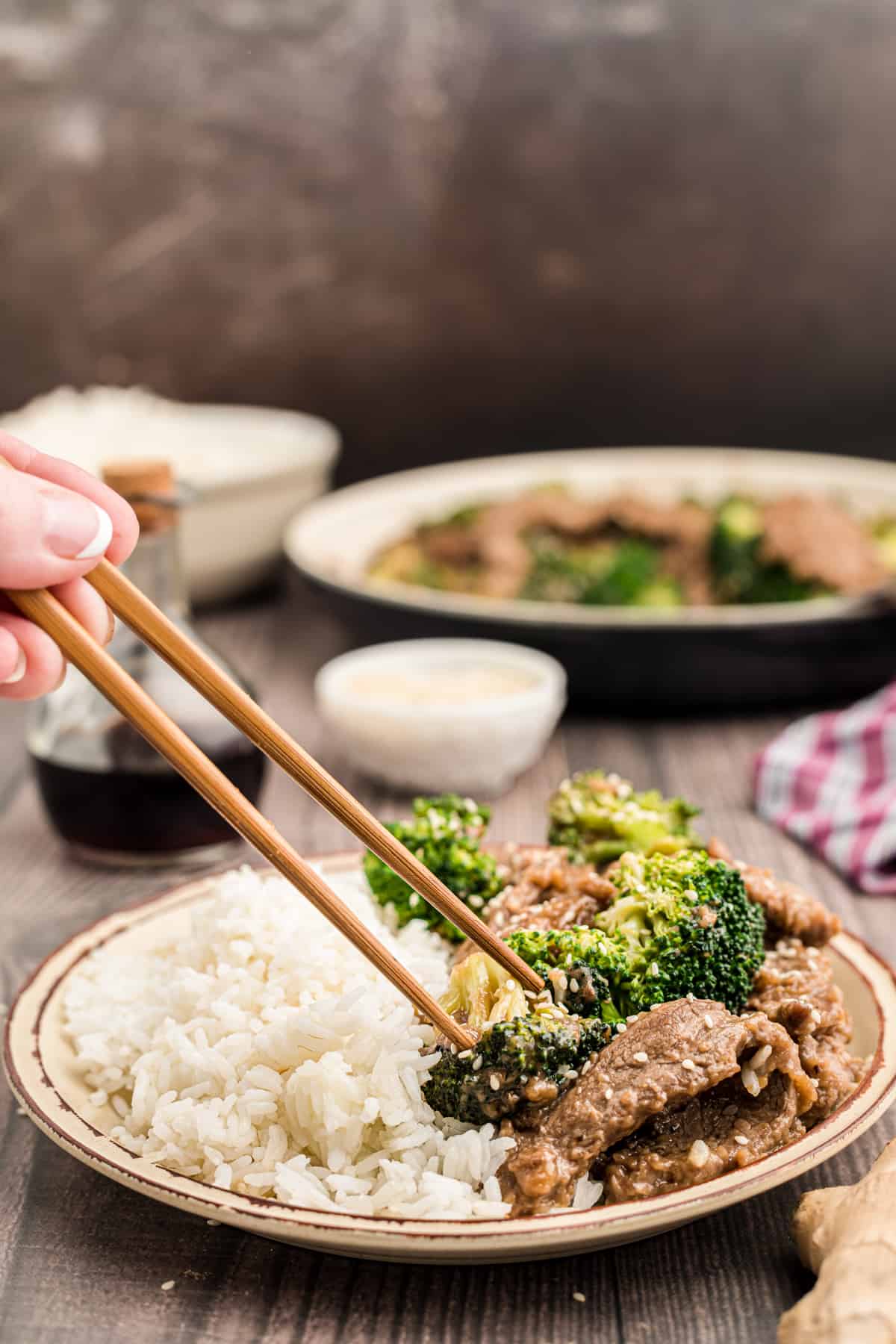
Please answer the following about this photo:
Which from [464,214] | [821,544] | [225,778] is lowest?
[821,544]

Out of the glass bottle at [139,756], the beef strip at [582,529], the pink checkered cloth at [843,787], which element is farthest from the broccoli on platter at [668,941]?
the beef strip at [582,529]

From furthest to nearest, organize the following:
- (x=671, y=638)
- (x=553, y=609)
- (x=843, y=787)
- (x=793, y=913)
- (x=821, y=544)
Result: (x=821, y=544)
(x=553, y=609)
(x=671, y=638)
(x=843, y=787)
(x=793, y=913)

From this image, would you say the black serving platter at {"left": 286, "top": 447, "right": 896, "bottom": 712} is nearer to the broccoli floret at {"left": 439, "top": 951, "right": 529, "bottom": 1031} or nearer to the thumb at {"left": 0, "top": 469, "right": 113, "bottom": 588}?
the broccoli floret at {"left": 439, "top": 951, "right": 529, "bottom": 1031}

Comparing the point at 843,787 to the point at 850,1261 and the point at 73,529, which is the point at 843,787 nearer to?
the point at 850,1261

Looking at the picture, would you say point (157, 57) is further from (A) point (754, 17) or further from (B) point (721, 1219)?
(B) point (721, 1219)

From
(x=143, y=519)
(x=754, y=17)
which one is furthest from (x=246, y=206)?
(x=143, y=519)

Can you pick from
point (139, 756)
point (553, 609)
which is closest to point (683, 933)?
point (139, 756)

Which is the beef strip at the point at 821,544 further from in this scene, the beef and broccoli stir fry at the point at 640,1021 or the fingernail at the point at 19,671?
the fingernail at the point at 19,671
